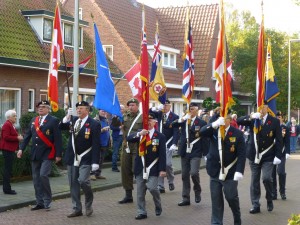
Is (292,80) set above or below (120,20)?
below

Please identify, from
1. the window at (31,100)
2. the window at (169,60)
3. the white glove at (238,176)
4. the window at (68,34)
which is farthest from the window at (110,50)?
the white glove at (238,176)

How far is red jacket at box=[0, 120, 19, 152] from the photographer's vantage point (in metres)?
12.0

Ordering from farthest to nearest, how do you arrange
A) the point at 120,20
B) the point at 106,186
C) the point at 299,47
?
1. the point at 299,47
2. the point at 120,20
3. the point at 106,186

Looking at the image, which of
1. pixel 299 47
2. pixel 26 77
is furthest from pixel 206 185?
pixel 299 47

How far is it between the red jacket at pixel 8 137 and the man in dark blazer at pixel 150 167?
3.09m

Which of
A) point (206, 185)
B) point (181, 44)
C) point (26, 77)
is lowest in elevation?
point (206, 185)

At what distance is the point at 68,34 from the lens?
24.3 metres

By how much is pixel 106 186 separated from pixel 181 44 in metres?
24.0

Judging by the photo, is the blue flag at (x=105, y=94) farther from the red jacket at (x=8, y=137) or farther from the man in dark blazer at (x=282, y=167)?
the man in dark blazer at (x=282, y=167)

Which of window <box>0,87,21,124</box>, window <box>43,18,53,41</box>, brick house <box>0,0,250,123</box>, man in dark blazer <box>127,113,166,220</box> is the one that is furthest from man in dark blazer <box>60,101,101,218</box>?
window <box>43,18,53,41</box>

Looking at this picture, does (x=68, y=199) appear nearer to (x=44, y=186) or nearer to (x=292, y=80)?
(x=44, y=186)

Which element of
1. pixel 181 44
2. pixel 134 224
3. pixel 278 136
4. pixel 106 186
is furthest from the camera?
pixel 181 44

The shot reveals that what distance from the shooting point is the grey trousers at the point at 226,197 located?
8680 mm

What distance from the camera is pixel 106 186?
45.9ft
